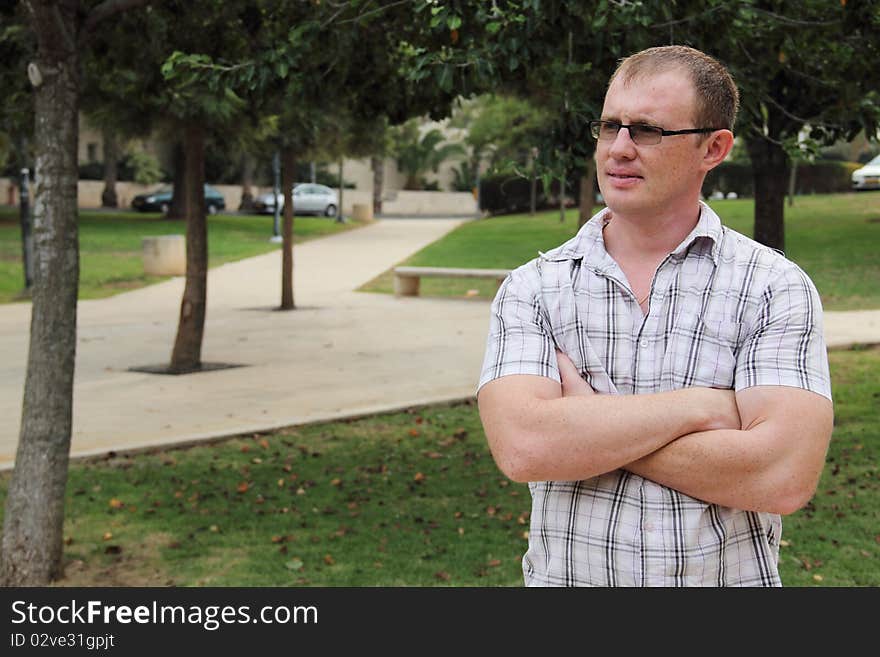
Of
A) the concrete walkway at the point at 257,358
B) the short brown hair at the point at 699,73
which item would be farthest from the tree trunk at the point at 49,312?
the short brown hair at the point at 699,73

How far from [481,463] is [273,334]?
8.37 metres

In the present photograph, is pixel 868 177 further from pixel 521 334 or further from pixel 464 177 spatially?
pixel 521 334

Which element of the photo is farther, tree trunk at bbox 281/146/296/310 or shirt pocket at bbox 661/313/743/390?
tree trunk at bbox 281/146/296/310

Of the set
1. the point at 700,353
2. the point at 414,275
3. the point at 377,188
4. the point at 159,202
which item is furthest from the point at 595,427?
the point at 377,188

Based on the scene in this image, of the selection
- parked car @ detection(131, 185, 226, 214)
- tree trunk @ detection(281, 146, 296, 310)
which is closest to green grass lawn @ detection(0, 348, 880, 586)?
tree trunk @ detection(281, 146, 296, 310)

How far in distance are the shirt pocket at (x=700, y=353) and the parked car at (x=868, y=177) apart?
142ft

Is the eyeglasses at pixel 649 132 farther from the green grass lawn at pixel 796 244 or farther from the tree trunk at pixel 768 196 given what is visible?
the green grass lawn at pixel 796 244

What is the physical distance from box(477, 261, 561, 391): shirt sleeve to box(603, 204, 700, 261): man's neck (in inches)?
7.1

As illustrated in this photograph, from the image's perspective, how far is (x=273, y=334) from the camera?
650 inches

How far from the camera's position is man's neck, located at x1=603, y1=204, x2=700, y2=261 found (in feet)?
7.70

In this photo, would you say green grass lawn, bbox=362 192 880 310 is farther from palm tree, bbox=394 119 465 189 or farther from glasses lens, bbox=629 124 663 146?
glasses lens, bbox=629 124 663 146
